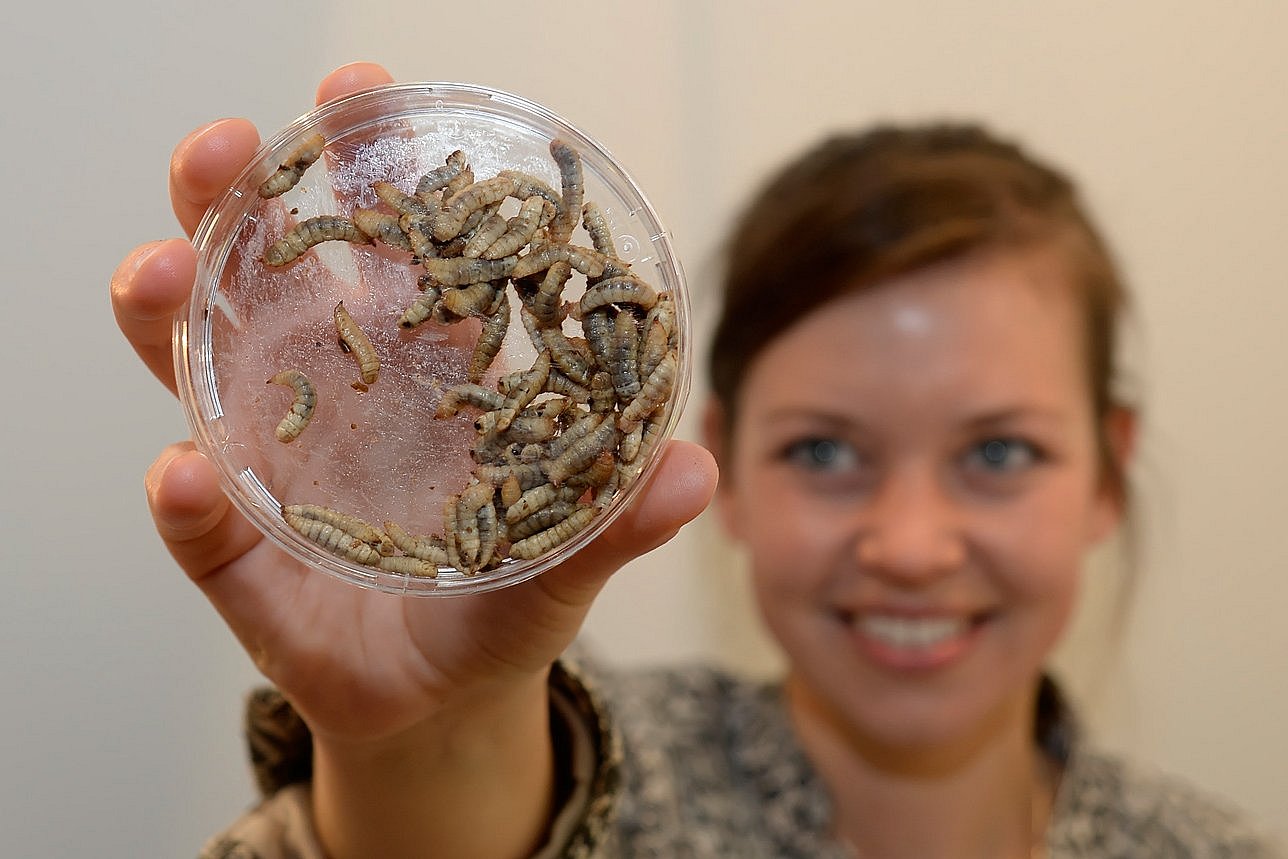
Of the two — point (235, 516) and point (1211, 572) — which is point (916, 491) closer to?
point (235, 516)

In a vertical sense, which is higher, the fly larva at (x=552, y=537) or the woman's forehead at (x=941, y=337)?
the fly larva at (x=552, y=537)

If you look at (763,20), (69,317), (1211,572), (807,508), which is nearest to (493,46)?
(763,20)

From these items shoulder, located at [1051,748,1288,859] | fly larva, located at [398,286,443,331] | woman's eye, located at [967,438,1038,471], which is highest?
fly larva, located at [398,286,443,331]

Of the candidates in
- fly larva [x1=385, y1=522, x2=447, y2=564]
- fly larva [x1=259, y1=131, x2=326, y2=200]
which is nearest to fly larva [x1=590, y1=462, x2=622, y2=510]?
fly larva [x1=385, y1=522, x2=447, y2=564]

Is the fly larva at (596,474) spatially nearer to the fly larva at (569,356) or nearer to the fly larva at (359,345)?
the fly larva at (569,356)

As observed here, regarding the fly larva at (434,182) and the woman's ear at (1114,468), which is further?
the woman's ear at (1114,468)

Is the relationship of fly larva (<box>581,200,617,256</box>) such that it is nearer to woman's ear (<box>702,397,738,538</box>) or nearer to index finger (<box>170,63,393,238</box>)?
index finger (<box>170,63,393,238</box>)

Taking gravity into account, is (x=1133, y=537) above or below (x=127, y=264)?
below

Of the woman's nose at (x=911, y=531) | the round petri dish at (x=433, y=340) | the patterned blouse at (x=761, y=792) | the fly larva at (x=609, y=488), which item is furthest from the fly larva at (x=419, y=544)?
the woman's nose at (x=911, y=531)

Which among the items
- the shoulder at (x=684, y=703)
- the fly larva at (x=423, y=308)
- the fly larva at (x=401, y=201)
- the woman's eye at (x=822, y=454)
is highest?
the fly larva at (x=401, y=201)
